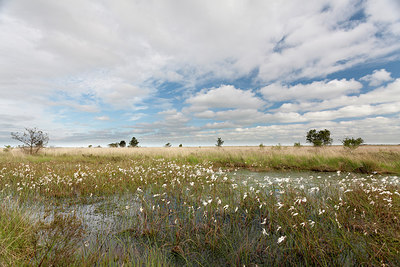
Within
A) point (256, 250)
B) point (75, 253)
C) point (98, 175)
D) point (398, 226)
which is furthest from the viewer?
point (98, 175)

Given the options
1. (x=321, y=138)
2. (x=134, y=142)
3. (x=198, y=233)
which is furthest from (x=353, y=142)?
(x=134, y=142)

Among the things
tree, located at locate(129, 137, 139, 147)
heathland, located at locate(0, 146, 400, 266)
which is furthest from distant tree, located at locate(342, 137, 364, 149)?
tree, located at locate(129, 137, 139, 147)

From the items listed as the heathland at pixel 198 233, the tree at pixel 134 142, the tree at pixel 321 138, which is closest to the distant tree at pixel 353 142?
the tree at pixel 321 138

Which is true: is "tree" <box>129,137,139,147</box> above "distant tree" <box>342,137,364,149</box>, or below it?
above

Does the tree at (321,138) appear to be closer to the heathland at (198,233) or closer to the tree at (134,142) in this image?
the heathland at (198,233)

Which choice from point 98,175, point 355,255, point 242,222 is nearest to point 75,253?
point 242,222

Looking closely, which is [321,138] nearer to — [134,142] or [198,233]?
[198,233]

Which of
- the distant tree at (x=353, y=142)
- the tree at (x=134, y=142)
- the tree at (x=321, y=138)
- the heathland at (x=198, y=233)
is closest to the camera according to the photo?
the heathland at (x=198, y=233)

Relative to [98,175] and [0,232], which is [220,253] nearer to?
[0,232]

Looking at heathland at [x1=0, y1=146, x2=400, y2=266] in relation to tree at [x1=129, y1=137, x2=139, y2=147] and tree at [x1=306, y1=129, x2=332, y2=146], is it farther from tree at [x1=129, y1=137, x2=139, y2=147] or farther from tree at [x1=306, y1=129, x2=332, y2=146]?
tree at [x1=129, y1=137, x2=139, y2=147]

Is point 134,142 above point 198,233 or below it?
above

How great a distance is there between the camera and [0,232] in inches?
135

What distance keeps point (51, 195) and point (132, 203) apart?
3.79 metres

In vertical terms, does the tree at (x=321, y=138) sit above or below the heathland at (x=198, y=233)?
above
